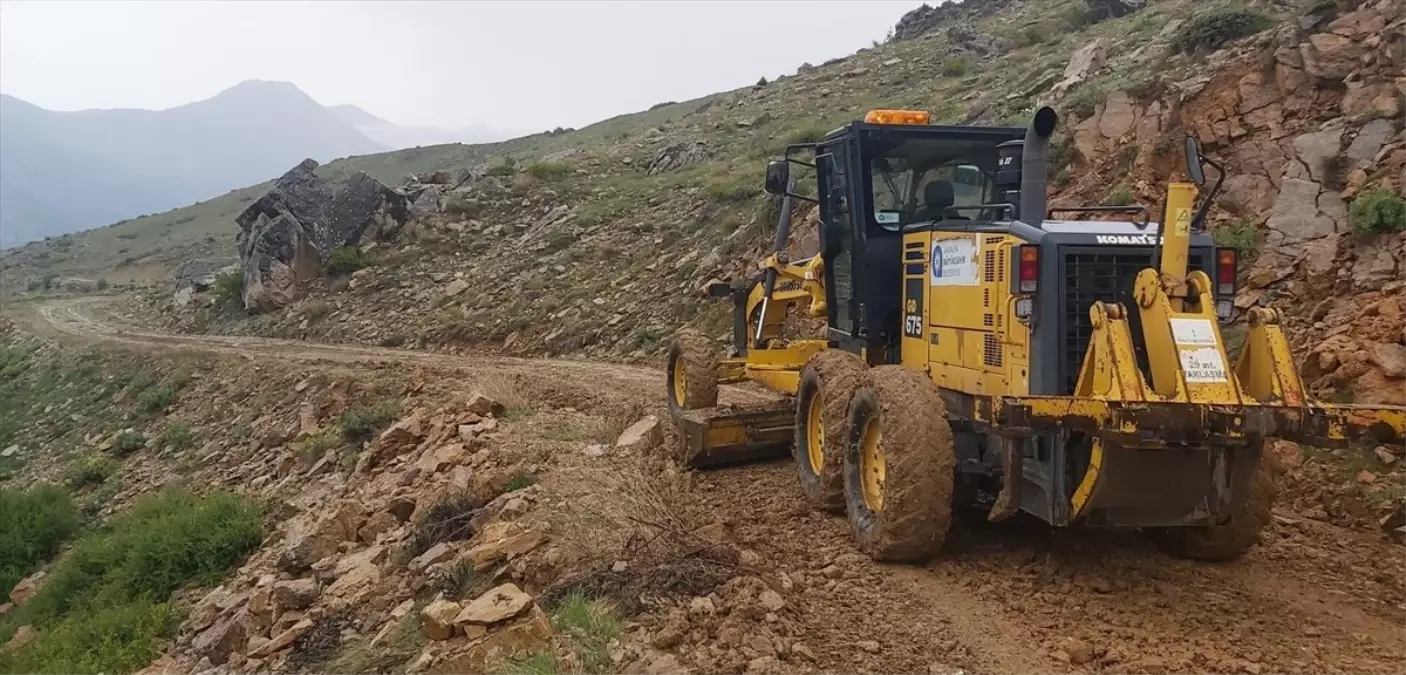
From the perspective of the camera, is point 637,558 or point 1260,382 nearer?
point 1260,382

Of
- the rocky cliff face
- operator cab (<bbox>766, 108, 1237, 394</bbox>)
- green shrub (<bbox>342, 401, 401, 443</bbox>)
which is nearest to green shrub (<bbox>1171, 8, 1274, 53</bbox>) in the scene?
the rocky cliff face

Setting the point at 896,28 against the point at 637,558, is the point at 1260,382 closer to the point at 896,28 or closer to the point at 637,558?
the point at 637,558

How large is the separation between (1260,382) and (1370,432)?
58 cm

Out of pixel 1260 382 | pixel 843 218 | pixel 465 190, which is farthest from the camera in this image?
pixel 465 190

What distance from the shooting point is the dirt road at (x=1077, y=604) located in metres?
4.88

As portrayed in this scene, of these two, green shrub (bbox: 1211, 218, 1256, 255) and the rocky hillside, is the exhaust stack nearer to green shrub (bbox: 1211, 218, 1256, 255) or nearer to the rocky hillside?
the rocky hillside

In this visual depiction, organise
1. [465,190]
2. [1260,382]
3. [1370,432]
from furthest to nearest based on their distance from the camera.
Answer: [465,190], [1260,382], [1370,432]

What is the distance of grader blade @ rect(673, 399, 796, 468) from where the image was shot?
899cm

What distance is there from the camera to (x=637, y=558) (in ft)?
20.3

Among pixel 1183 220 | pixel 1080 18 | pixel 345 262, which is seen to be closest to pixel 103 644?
pixel 1183 220

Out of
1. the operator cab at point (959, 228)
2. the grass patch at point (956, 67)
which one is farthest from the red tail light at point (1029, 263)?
the grass patch at point (956, 67)

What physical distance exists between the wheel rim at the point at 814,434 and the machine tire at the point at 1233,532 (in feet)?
7.97

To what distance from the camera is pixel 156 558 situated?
39.0 ft

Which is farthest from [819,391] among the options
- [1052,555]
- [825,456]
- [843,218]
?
[1052,555]
